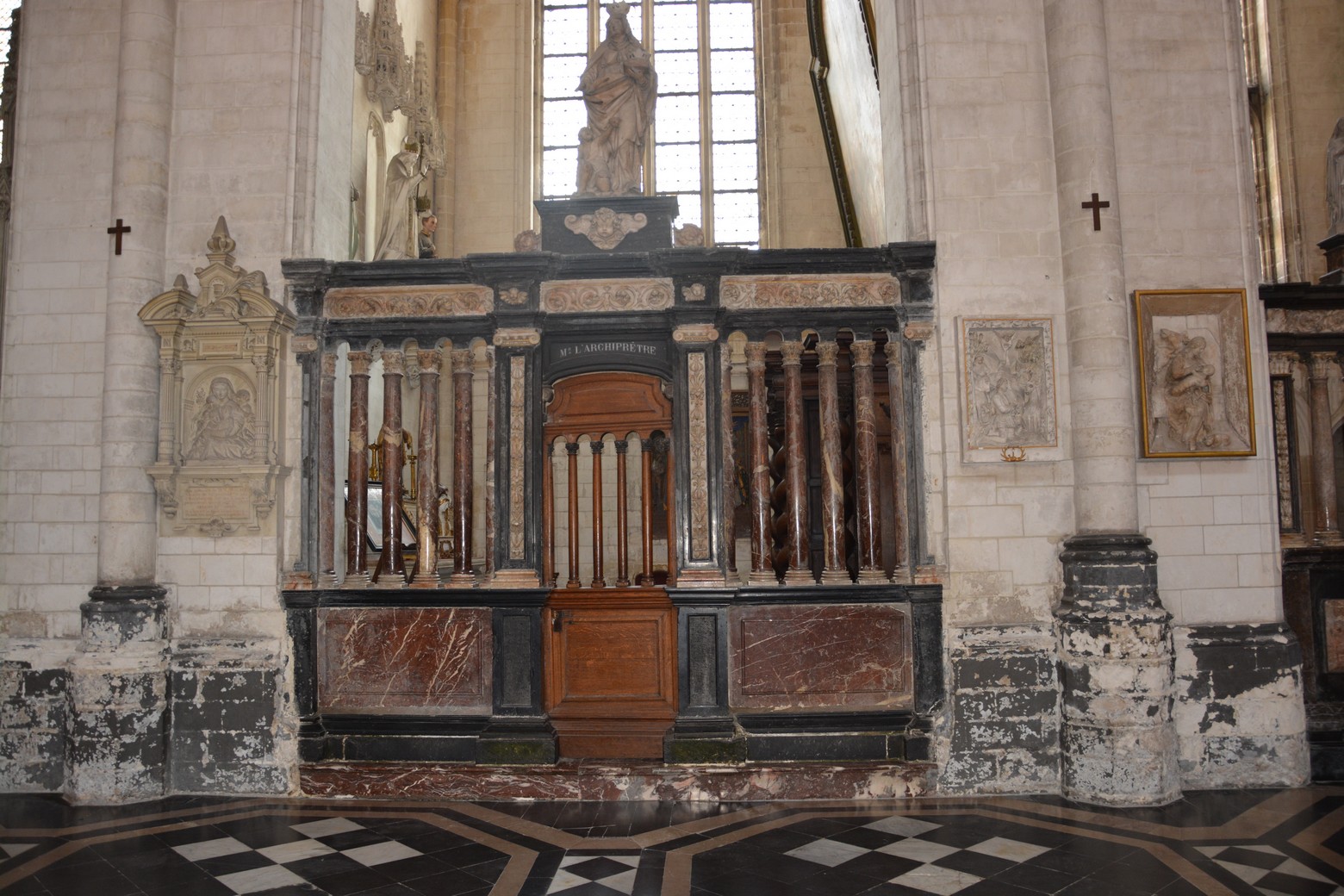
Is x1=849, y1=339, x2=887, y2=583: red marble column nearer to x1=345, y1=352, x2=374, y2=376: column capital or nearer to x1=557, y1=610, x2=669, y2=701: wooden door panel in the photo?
x1=557, y1=610, x2=669, y2=701: wooden door panel

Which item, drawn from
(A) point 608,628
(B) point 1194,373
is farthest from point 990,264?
(A) point 608,628

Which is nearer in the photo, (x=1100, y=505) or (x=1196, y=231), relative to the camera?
(x=1100, y=505)

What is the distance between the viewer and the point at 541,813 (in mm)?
5281

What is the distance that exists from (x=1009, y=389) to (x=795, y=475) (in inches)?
54.5

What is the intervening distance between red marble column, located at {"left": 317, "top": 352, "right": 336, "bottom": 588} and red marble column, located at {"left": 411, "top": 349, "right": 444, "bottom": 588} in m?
0.53

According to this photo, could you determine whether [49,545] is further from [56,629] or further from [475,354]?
[475,354]

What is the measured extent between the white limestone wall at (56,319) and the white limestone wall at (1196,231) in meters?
6.44

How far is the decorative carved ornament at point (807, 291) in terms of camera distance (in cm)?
600

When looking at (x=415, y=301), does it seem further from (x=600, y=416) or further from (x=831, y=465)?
(x=831, y=465)

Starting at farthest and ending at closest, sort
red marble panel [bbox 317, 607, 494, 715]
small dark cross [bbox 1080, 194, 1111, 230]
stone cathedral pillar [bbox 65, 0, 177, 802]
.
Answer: red marble panel [bbox 317, 607, 494, 715] → small dark cross [bbox 1080, 194, 1111, 230] → stone cathedral pillar [bbox 65, 0, 177, 802]

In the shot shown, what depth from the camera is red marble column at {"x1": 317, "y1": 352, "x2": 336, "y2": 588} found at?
6.04 meters

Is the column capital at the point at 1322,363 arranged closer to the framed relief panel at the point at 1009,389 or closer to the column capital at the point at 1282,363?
the column capital at the point at 1282,363

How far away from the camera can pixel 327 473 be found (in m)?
6.08

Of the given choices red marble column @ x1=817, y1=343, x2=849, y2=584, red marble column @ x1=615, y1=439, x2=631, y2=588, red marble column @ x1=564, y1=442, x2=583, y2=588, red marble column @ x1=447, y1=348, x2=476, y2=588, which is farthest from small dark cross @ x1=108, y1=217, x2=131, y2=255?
red marble column @ x1=817, y1=343, x2=849, y2=584
